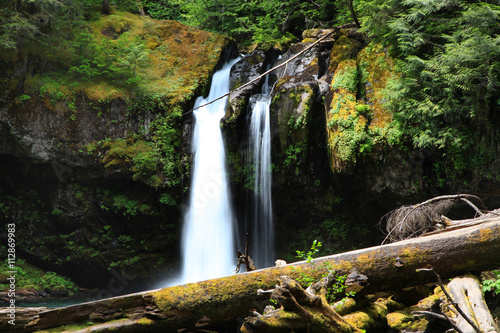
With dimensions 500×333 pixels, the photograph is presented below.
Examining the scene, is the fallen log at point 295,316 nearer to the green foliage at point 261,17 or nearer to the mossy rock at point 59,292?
the mossy rock at point 59,292

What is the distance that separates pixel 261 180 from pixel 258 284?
5.77m

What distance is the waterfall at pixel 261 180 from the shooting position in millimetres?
9305

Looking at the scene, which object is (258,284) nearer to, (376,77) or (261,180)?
(261,180)

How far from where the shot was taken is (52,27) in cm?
1055

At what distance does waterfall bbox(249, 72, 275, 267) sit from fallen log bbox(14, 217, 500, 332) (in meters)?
5.65

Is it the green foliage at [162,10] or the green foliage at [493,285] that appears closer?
the green foliage at [493,285]

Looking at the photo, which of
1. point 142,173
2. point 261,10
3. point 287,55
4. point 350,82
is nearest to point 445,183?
point 350,82

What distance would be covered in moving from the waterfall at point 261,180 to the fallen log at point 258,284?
5649 millimetres

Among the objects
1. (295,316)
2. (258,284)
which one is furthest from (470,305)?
(258,284)

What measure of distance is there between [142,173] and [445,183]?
25.3ft

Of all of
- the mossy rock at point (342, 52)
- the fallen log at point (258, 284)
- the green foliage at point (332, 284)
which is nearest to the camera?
the green foliage at point (332, 284)

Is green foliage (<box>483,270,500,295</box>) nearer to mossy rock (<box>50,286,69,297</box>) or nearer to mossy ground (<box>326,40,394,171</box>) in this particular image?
mossy ground (<box>326,40,394,171</box>)

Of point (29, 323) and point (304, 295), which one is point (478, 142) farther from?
point (29, 323)

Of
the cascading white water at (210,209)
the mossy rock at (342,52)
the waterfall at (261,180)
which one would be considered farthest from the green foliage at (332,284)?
the mossy rock at (342,52)
